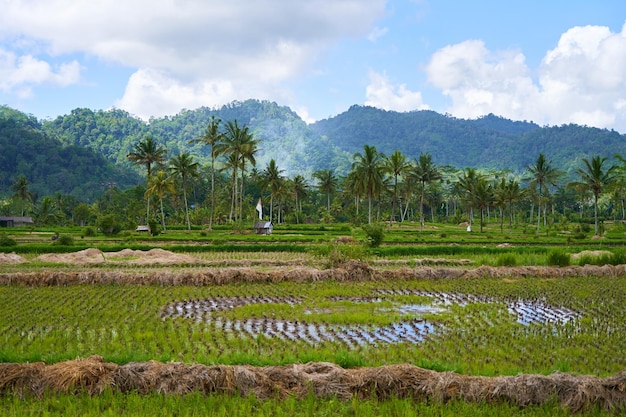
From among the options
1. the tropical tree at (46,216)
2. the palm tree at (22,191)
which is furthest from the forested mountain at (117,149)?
the palm tree at (22,191)

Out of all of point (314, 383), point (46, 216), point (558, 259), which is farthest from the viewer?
point (46, 216)

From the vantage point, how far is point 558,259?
2175 centimetres

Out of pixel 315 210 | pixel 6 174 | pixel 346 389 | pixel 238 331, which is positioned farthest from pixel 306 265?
pixel 6 174

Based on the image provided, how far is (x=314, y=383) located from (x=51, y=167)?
109 m

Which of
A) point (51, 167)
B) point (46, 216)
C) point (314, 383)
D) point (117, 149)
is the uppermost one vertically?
point (117, 149)

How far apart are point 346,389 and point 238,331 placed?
4317 millimetres

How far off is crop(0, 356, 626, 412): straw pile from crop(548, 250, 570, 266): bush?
15867 mm

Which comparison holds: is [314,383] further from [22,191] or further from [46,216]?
[22,191]

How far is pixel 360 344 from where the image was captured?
386 inches

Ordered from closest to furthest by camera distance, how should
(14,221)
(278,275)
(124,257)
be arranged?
(278,275) < (124,257) < (14,221)

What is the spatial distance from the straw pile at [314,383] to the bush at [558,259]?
1587 cm

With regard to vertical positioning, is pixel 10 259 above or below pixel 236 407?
above

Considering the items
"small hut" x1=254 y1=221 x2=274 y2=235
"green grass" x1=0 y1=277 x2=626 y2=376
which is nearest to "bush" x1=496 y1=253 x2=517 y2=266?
"green grass" x1=0 y1=277 x2=626 y2=376

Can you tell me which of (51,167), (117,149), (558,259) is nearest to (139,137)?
(117,149)
